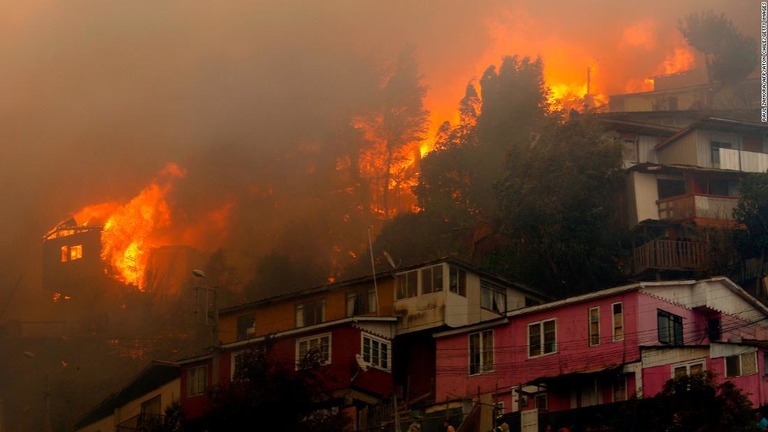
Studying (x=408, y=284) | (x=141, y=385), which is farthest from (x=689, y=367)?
(x=141, y=385)

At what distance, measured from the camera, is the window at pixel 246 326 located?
228 feet

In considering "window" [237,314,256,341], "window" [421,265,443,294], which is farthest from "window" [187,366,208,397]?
"window" [421,265,443,294]

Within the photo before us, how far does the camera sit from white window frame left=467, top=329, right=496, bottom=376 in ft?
185

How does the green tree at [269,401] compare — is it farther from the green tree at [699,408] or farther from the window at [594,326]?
the green tree at [699,408]

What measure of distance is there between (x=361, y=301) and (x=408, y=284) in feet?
10.1

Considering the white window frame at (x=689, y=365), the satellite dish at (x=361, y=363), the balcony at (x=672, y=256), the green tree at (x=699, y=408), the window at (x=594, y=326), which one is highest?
the balcony at (x=672, y=256)

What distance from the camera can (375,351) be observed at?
62.2 m

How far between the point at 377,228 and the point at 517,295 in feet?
116

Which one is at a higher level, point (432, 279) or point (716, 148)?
point (716, 148)

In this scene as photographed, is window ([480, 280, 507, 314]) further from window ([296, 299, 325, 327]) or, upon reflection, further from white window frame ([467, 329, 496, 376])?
window ([296, 299, 325, 327])

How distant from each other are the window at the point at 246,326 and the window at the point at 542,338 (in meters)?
19.9

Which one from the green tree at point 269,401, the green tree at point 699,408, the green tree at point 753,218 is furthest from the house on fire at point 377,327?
the green tree at point 699,408

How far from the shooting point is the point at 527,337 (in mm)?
55250

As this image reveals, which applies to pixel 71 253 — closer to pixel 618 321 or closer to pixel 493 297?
pixel 493 297
